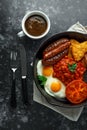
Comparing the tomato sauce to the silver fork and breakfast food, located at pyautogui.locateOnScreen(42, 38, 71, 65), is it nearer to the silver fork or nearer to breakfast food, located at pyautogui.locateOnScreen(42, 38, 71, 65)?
breakfast food, located at pyautogui.locateOnScreen(42, 38, 71, 65)

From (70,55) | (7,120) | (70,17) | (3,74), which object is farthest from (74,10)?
(7,120)

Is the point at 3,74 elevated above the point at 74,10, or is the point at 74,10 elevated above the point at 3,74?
the point at 74,10

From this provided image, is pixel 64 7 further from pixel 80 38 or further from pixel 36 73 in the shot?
pixel 36 73

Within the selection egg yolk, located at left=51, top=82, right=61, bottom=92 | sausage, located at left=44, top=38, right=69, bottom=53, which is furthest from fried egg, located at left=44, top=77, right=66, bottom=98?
sausage, located at left=44, top=38, right=69, bottom=53

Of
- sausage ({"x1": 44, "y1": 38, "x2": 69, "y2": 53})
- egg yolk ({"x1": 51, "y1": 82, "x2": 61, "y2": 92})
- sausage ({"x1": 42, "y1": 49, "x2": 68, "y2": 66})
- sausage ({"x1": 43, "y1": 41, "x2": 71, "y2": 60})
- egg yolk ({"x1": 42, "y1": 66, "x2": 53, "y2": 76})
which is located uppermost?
sausage ({"x1": 44, "y1": 38, "x2": 69, "y2": 53})

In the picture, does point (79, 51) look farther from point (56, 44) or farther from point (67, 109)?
point (67, 109)

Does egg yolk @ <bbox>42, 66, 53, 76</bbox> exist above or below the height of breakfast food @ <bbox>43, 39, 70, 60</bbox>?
below

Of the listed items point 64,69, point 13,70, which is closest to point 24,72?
point 13,70
